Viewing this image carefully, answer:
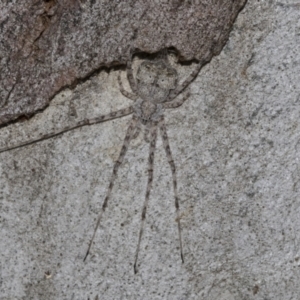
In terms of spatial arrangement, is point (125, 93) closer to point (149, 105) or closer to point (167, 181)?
point (149, 105)

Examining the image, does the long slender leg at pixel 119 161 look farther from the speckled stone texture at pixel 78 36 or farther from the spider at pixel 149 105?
the speckled stone texture at pixel 78 36

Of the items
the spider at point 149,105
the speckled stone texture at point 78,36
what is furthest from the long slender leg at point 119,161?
the speckled stone texture at point 78,36

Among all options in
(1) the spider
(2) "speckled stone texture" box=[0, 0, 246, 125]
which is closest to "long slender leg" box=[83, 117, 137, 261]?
(1) the spider

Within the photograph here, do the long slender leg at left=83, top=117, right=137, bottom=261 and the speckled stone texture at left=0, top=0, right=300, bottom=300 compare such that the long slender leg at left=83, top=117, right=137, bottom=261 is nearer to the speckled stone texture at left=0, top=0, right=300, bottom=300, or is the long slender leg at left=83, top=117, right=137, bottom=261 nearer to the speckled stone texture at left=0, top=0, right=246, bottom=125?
the speckled stone texture at left=0, top=0, right=300, bottom=300

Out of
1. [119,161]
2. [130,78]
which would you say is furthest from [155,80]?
[119,161]

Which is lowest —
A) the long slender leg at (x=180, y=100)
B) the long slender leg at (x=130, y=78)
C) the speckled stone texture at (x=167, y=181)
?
the speckled stone texture at (x=167, y=181)

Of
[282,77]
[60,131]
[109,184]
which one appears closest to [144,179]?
[109,184]

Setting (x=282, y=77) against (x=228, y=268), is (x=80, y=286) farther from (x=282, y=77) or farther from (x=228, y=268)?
(x=282, y=77)

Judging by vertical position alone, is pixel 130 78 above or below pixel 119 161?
above
